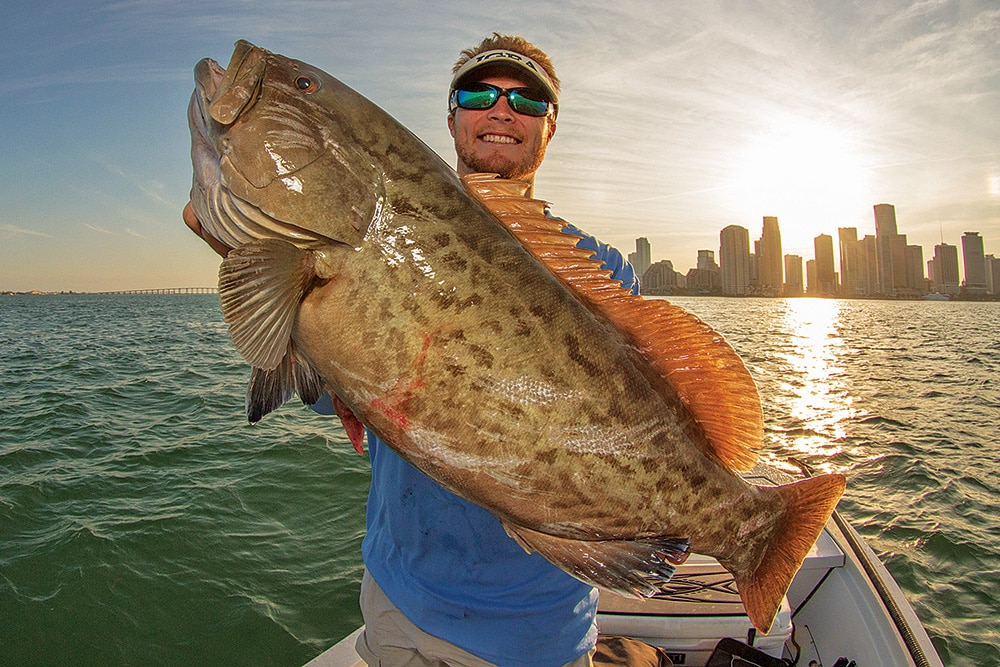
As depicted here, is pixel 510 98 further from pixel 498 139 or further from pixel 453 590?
pixel 453 590

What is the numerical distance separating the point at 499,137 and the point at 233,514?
310 inches

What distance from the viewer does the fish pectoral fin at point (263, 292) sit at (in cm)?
166

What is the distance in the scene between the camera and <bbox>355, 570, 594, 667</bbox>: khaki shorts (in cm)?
236

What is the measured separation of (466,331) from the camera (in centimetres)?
170

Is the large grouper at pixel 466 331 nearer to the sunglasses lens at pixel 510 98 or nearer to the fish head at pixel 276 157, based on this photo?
the fish head at pixel 276 157

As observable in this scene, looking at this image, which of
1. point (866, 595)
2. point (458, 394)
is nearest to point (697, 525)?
point (458, 394)

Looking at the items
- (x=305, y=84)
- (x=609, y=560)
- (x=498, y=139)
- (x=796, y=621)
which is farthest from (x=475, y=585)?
(x=796, y=621)

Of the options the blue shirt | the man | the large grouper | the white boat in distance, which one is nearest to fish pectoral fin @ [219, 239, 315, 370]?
the large grouper

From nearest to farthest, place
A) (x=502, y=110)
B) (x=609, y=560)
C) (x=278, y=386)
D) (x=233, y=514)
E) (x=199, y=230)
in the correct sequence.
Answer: (x=609, y=560), (x=199, y=230), (x=278, y=386), (x=502, y=110), (x=233, y=514)

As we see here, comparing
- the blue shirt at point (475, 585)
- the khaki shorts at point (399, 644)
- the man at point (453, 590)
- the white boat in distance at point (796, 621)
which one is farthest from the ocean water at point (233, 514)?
the blue shirt at point (475, 585)

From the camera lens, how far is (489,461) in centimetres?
170

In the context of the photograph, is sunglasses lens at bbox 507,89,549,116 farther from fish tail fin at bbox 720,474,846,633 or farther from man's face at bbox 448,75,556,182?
fish tail fin at bbox 720,474,846,633

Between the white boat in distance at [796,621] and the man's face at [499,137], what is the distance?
3013mm

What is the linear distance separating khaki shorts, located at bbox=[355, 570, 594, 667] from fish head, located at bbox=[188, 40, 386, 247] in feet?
5.44
